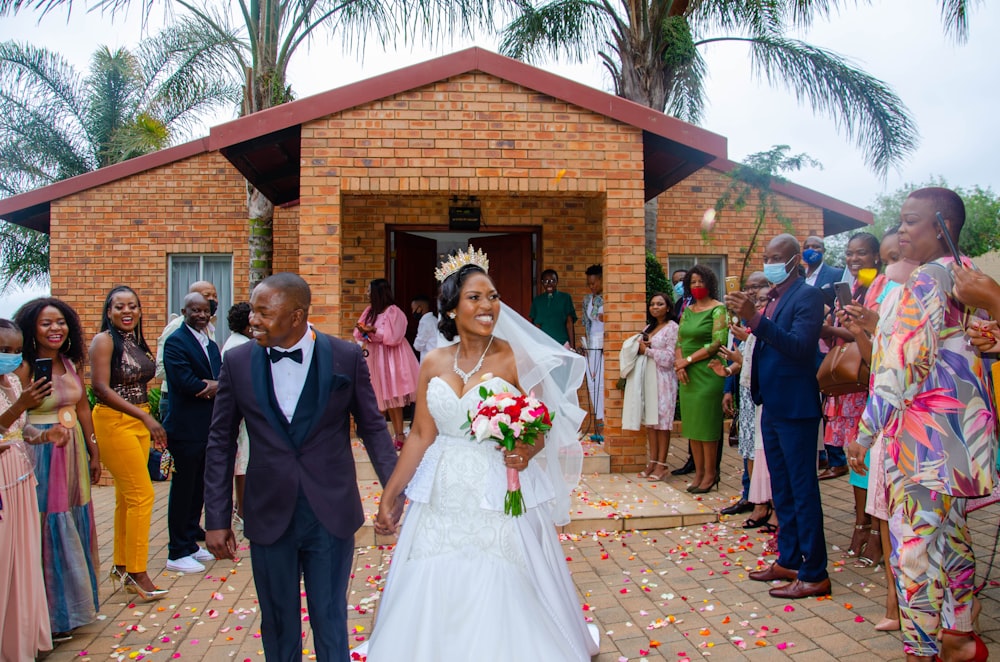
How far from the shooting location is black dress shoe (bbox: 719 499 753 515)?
6887mm

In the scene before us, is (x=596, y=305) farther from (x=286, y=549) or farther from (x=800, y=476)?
(x=286, y=549)

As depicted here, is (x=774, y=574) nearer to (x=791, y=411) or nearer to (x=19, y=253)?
(x=791, y=411)

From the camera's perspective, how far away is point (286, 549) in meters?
3.22

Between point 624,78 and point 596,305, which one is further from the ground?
point 624,78

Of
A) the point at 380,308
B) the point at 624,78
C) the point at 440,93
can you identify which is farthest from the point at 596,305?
the point at 624,78

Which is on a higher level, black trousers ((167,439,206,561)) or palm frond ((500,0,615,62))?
palm frond ((500,0,615,62))

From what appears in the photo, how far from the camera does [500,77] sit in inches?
324

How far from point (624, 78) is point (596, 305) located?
5245mm

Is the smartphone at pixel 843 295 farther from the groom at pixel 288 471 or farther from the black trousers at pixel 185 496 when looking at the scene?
the black trousers at pixel 185 496

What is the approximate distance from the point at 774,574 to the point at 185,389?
4612mm

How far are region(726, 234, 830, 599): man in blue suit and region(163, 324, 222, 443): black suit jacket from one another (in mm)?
4071

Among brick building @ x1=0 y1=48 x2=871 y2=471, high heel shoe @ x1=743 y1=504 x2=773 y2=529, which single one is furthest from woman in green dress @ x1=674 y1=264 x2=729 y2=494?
high heel shoe @ x1=743 y1=504 x2=773 y2=529

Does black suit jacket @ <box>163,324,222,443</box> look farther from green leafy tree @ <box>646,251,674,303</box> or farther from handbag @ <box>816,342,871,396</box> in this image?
green leafy tree @ <box>646,251,674,303</box>

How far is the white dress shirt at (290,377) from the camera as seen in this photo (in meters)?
3.24
